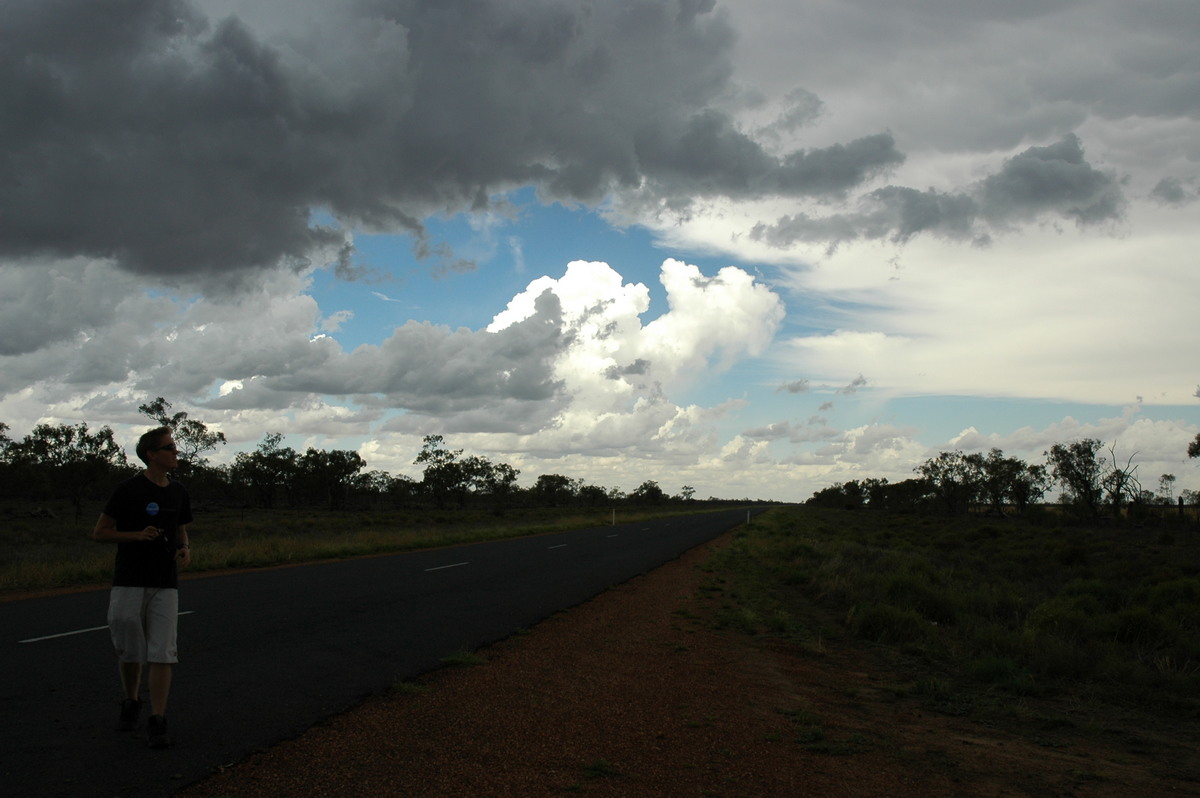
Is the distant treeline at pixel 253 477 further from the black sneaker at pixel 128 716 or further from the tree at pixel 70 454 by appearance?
the black sneaker at pixel 128 716

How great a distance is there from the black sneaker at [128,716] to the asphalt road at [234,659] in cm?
9

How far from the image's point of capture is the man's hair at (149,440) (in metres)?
5.26

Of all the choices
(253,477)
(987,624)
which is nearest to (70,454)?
(253,477)

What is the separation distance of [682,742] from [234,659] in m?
4.80

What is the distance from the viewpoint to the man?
16.6ft

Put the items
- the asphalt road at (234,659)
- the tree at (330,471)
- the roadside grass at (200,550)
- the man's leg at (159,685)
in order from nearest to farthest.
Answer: the asphalt road at (234,659), the man's leg at (159,685), the roadside grass at (200,550), the tree at (330,471)

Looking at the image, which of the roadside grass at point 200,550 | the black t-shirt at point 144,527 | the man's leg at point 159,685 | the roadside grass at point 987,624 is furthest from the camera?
the roadside grass at point 200,550

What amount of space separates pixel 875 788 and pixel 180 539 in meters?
5.26

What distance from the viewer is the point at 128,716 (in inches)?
206

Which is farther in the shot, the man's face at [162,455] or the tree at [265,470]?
the tree at [265,470]

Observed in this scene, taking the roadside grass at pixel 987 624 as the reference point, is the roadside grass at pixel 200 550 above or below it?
below

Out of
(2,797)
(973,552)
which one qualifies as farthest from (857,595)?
(973,552)

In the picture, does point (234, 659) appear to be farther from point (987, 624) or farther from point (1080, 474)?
point (1080, 474)

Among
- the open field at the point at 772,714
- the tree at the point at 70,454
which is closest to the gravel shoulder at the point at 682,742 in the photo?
the open field at the point at 772,714
